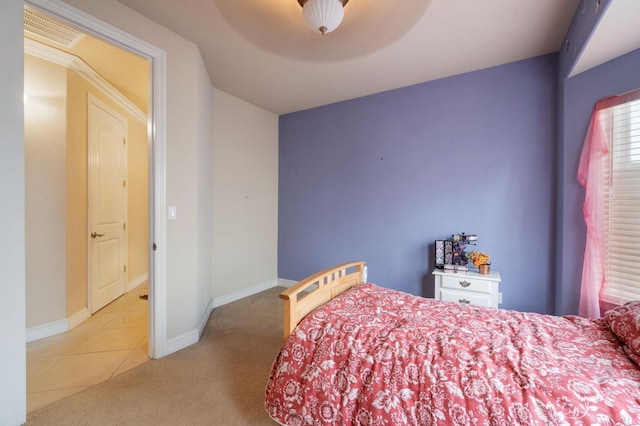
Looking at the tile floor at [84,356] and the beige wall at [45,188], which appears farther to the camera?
the beige wall at [45,188]

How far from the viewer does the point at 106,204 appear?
3.25m

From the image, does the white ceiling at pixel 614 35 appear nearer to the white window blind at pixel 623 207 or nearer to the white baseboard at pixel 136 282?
the white window blind at pixel 623 207

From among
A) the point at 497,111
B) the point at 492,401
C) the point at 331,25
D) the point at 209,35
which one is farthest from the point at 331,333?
the point at 497,111

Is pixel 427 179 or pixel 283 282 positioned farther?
pixel 283 282

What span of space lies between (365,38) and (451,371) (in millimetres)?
2276

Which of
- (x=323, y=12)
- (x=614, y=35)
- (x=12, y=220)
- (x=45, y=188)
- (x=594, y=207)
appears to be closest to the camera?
(x=12, y=220)

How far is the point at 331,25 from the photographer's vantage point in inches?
62.6

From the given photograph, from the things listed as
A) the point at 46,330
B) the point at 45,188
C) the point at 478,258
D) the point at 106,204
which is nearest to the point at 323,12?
the point at 478,258

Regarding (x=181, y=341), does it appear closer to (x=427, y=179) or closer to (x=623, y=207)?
(x=427, y=179)

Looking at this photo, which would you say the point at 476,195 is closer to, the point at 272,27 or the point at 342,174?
the point at 342,174

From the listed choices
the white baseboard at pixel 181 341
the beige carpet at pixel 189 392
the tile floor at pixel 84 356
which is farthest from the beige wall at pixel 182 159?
the tile floor at pixel 84 356

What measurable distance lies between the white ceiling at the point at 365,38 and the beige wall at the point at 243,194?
0.55 m

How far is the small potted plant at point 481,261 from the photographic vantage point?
2518mm

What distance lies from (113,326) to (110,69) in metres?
2.72
